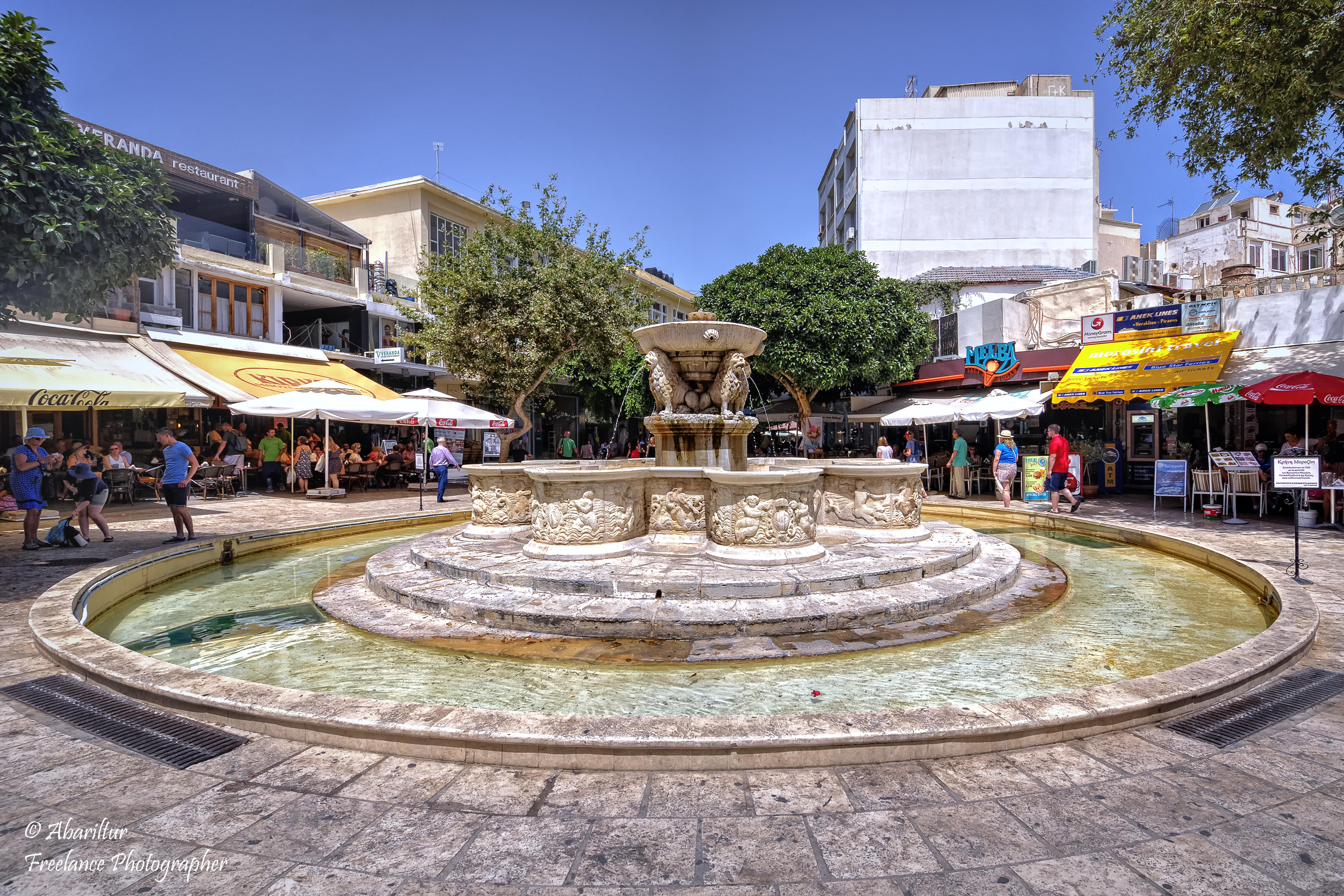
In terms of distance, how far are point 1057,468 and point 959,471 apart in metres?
3.88

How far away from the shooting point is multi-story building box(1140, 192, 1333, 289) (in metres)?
31.0

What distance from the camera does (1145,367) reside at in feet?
49.3

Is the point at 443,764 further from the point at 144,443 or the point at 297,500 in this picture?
the point at 144,443

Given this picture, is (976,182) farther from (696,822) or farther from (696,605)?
(696,822)

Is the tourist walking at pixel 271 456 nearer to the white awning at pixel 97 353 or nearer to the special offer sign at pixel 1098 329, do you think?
the white awning at pixel 97 353

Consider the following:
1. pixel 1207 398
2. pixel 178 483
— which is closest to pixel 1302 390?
pixel 1207 398

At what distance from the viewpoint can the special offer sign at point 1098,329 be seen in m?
17.1

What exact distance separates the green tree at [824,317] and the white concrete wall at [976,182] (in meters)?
9.85

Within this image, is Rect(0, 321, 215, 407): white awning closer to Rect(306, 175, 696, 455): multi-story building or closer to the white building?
Rect(306, 175, 696, 455): multi-story building

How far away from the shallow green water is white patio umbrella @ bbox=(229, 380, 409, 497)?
777cm

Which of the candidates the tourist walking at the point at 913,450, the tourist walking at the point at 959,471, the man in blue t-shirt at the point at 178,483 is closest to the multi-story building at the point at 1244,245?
the tourist walking at the point at 913,450

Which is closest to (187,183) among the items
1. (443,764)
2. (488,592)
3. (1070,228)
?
(488,592)

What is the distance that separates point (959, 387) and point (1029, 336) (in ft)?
9.96

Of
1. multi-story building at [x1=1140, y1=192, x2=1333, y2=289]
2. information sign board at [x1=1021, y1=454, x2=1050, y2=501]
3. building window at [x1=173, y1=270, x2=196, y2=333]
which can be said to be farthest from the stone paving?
multi-story building at [x1=1140, y1=192, x2=1333, y2=289]
